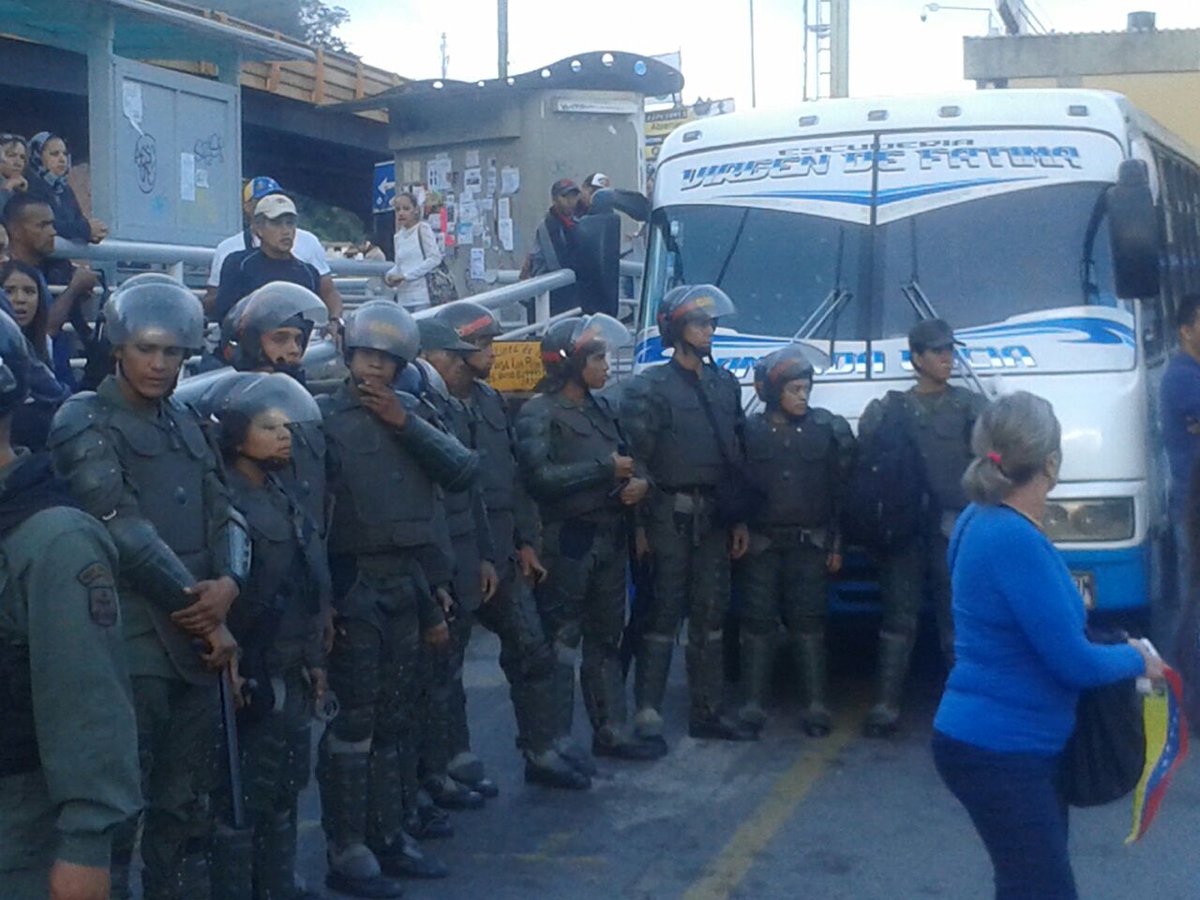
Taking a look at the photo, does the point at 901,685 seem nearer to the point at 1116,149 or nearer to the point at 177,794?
the point at 1116,149

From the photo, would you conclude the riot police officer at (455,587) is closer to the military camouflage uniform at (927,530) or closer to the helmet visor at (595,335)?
the helmet visor at (595,335)

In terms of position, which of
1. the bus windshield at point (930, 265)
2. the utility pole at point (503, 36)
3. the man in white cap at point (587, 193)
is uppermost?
the utility pole at point (503, 36)

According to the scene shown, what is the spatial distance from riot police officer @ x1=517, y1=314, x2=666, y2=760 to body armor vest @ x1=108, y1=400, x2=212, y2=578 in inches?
104

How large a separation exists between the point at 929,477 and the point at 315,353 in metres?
3.04

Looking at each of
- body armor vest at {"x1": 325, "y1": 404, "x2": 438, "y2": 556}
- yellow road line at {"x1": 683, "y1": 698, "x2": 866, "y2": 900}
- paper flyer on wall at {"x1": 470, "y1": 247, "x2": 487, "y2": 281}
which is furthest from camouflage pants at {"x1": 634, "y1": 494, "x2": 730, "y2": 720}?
paper flyer on wall at {"x1": 470, "y1": 247, "x2": 487, "y2": 281}

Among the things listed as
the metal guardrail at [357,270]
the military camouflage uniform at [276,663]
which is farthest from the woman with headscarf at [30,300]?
the military camouflage uniform at [276,663]

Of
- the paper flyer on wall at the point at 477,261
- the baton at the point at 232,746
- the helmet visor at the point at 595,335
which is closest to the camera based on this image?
the baton at the point at 232,746

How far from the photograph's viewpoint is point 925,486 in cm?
765

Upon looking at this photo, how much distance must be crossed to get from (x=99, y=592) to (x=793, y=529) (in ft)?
17.3

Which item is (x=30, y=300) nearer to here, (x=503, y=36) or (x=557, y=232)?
(x=557, y=232)

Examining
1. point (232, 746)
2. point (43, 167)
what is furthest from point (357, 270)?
point (232, 746)

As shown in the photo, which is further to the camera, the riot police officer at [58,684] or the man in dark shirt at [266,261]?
the man in dark shirt at [266,261]

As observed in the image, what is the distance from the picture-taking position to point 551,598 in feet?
24.2

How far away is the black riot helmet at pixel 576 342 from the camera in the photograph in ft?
23.9
